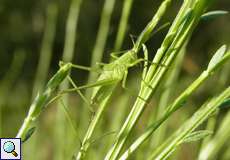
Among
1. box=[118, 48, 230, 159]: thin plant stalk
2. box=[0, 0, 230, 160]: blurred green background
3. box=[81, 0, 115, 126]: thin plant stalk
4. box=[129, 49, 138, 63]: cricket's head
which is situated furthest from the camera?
box=[0, 0, 230, 160]: blurred green background

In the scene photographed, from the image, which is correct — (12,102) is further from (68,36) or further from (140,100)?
(140,100)

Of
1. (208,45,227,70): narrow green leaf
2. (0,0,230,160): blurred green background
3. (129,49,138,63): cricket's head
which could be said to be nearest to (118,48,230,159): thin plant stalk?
(208,45,227,70): narrow green leaf

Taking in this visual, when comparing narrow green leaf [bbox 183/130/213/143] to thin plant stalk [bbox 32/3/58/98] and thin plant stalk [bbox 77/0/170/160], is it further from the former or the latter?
thin plant stalk [bbox 32/3/58/98]

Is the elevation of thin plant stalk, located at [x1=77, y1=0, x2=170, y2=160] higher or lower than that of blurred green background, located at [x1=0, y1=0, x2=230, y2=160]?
lower

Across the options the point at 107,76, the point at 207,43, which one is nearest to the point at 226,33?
the point at 207,43

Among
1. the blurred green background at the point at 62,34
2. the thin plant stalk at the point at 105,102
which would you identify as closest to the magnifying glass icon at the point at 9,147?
the thin plant stalk at the point at 105,102

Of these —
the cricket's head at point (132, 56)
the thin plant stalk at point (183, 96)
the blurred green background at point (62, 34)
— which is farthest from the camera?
the blurred green background at point (62, 34)

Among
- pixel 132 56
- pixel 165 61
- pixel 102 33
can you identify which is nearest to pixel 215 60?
pixel 165 61

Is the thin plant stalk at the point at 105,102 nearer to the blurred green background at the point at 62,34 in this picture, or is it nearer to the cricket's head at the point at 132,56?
the cricket's head at the point at 132,56
